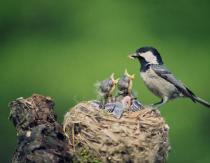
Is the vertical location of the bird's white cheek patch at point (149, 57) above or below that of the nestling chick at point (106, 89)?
above

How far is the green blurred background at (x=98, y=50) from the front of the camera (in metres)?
9.35

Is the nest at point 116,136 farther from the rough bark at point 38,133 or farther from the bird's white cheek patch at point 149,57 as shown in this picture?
the bird's white cheek patch at point 149,57

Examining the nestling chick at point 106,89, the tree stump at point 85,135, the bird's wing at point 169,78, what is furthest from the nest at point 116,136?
the bird's wing at point 169,78

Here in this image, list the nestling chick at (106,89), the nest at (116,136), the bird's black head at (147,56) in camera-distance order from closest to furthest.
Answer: the nest at (116,136) → the nestling chick at (106,89) → the bird's black head at (147,56)

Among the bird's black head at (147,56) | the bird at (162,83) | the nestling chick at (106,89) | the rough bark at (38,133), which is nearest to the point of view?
the rough bark at (38,133)

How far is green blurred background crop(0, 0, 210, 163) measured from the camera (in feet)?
30.7

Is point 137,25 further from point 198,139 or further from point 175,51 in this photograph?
point 198,139

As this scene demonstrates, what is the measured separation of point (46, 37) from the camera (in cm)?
1066

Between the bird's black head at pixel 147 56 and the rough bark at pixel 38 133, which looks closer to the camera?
the rough bark at pixel 38 133

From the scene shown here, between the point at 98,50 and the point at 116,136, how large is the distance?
458cm

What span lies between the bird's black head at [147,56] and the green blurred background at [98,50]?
2.06 m

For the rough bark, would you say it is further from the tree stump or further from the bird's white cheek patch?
the bird's white cheek patch

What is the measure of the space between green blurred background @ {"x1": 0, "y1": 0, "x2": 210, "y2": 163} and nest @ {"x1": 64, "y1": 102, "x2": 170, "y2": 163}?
327cm

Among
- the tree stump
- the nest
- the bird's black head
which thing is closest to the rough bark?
the tree stump
